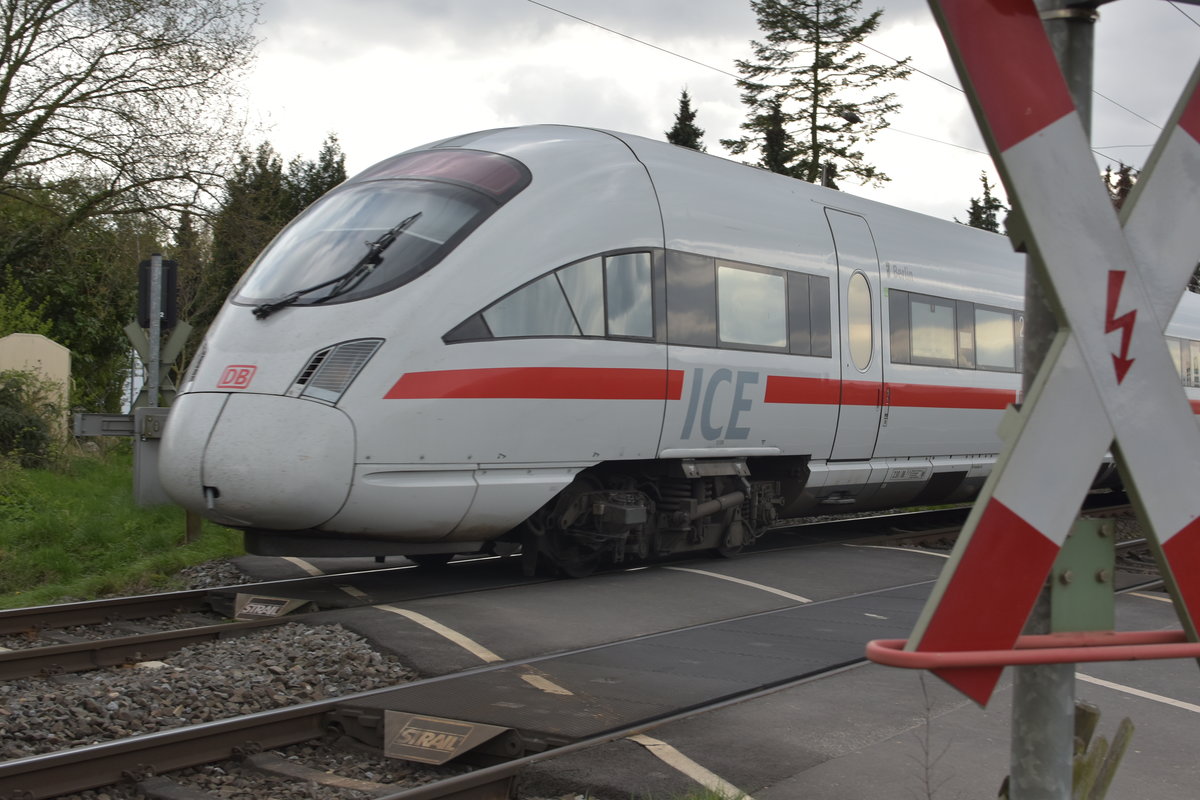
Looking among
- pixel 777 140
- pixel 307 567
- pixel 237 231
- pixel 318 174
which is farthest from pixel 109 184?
pixel 318 174

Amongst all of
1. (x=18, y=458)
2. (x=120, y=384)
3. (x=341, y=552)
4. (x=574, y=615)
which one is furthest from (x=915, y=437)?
(x=120, y=384)

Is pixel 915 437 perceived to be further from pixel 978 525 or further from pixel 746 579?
pixel 978 525

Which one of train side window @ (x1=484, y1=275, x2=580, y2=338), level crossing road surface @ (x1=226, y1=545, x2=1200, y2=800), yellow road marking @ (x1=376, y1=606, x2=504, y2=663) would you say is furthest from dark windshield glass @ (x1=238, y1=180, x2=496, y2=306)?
level crossing road surface @ (x1=226, y1=545, x2=1200, y2=800)

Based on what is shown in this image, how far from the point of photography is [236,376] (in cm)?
806

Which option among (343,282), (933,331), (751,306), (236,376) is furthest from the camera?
(933,331)

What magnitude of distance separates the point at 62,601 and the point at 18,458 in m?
7.82

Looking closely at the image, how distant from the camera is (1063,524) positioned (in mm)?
1986

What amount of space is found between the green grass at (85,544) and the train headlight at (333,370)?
10.2 feet

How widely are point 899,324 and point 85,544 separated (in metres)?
8.56

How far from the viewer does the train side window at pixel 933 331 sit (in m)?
12.6

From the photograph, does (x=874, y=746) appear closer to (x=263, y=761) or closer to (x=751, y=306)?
(x=263, y=761)

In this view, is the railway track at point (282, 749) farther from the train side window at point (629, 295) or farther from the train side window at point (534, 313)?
the train side window at point (629, 295)

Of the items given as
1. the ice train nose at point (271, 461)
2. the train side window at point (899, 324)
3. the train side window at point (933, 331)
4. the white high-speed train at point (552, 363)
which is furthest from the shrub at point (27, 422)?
the train side window at point (933, 331)

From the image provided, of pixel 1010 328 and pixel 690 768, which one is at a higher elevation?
pixel 1010 328
